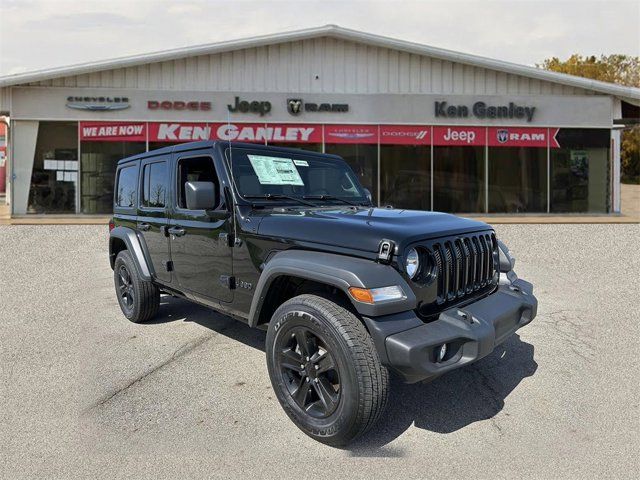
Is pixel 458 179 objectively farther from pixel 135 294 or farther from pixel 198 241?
pixel 198 241

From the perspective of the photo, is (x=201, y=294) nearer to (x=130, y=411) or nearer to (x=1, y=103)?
(x=130, y=411)

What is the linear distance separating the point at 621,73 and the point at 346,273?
48.4 metres

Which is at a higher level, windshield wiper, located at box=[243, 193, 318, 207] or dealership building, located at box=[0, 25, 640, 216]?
dealership building, located at box=[0, 25, 640, 216]

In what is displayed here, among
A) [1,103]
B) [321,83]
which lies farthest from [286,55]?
[1,103]

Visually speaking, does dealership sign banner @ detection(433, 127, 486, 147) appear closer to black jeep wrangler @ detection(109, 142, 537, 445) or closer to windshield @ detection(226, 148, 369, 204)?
windshield @ detection(226, 148, 369, 204)

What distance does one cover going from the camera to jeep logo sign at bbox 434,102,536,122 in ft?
53.4

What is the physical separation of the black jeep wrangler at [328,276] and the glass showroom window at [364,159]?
11.5 metres

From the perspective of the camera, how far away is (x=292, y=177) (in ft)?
14.5

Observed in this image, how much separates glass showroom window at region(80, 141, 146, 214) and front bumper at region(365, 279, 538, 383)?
47.2ft

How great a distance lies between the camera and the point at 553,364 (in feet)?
14.0

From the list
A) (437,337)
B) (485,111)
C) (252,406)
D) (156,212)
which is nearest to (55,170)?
(156,212)

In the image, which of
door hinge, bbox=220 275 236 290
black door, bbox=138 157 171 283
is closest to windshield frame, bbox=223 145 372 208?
door hinge, bbox=220 275 236 290

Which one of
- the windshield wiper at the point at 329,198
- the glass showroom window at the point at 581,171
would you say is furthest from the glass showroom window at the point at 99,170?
the glass showroom window at the point at 581,171

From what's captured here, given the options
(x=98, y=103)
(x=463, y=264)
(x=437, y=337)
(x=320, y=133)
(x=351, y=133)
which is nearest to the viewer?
(x=437, y=337)
